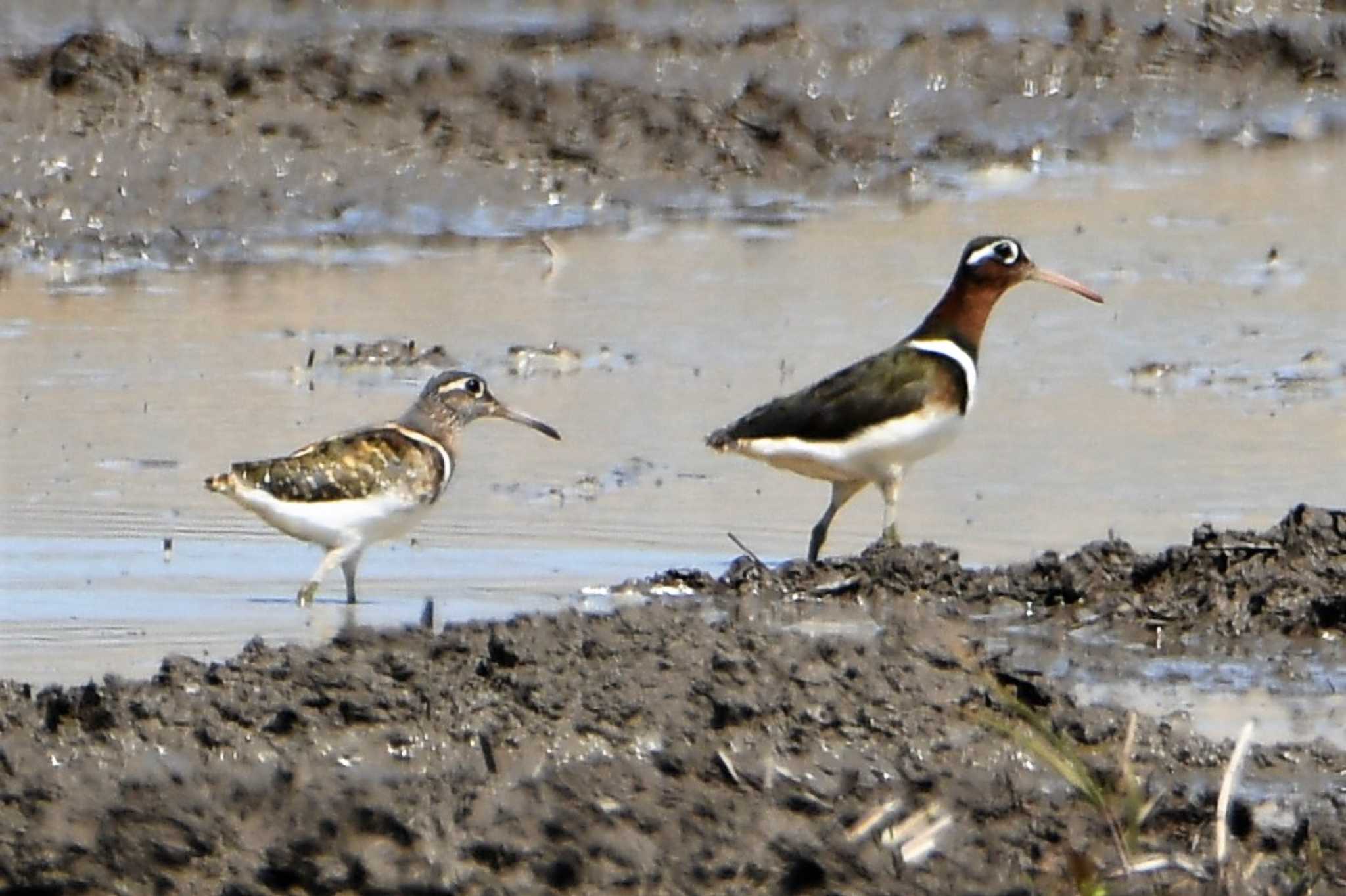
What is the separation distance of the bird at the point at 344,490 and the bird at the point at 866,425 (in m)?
1.04

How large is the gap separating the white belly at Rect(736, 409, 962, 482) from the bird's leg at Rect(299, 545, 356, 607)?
1371 mm

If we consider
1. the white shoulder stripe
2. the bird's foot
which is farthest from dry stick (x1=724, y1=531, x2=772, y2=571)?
the bird's foot

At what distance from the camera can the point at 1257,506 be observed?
984cm

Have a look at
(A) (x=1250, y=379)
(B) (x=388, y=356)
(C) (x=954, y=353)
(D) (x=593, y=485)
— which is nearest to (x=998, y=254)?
(C) (x=954, y=353)

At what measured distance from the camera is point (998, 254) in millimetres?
10570

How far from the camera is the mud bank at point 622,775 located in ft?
18.8

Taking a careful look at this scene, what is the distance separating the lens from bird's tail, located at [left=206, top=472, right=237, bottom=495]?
9195 mm

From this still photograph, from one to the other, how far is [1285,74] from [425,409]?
11.0 metres

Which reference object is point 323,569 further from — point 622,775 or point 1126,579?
point 622,775

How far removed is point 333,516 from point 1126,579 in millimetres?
2444

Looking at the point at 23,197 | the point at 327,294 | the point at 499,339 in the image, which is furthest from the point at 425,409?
the point at 23,197

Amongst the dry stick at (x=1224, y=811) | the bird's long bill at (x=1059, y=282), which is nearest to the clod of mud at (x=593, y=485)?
the bird's long bill at (x=1059, y=282)

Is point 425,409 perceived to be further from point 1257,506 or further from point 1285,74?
point 1285,74

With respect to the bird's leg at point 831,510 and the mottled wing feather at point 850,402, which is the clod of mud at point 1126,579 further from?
the mottled wing feather at point 850,402
